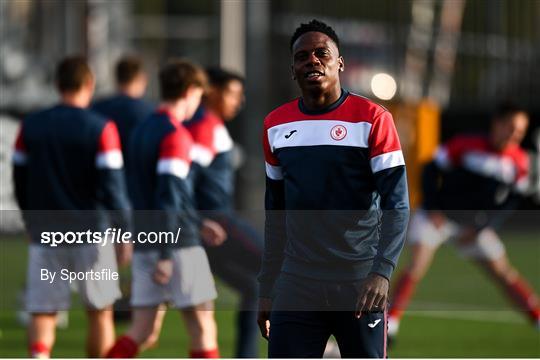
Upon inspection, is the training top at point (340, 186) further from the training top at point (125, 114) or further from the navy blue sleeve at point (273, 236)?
the training top at point (125, 114)

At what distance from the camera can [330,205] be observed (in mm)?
5887

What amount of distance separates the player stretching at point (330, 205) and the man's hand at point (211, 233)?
2.65 meters

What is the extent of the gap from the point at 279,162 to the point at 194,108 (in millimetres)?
2893

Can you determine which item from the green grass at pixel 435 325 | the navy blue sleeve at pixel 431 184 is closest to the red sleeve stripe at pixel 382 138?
the green grass at pixel 435 325

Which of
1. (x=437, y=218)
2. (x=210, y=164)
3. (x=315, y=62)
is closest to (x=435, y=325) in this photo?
(x=437, y=218)

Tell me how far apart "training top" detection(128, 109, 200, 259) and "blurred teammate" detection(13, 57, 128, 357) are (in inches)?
8.3

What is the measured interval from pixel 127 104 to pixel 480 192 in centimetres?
337

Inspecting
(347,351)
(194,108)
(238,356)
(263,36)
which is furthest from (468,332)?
(263,36)

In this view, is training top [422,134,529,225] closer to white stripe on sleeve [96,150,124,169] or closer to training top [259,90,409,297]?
white stripe on sleeve [96,150,124,169]

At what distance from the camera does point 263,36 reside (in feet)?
79.4

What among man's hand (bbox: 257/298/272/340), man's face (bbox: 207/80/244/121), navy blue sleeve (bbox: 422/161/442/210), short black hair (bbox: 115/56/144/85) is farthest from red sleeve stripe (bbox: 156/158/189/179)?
navy blue sleeve (bbox: 422/161/442/210)

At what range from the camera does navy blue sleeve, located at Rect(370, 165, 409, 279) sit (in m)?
5.69

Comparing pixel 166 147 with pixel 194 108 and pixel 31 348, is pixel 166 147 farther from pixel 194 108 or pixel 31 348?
pixel 31 348

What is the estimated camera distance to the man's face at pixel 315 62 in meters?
5.82
